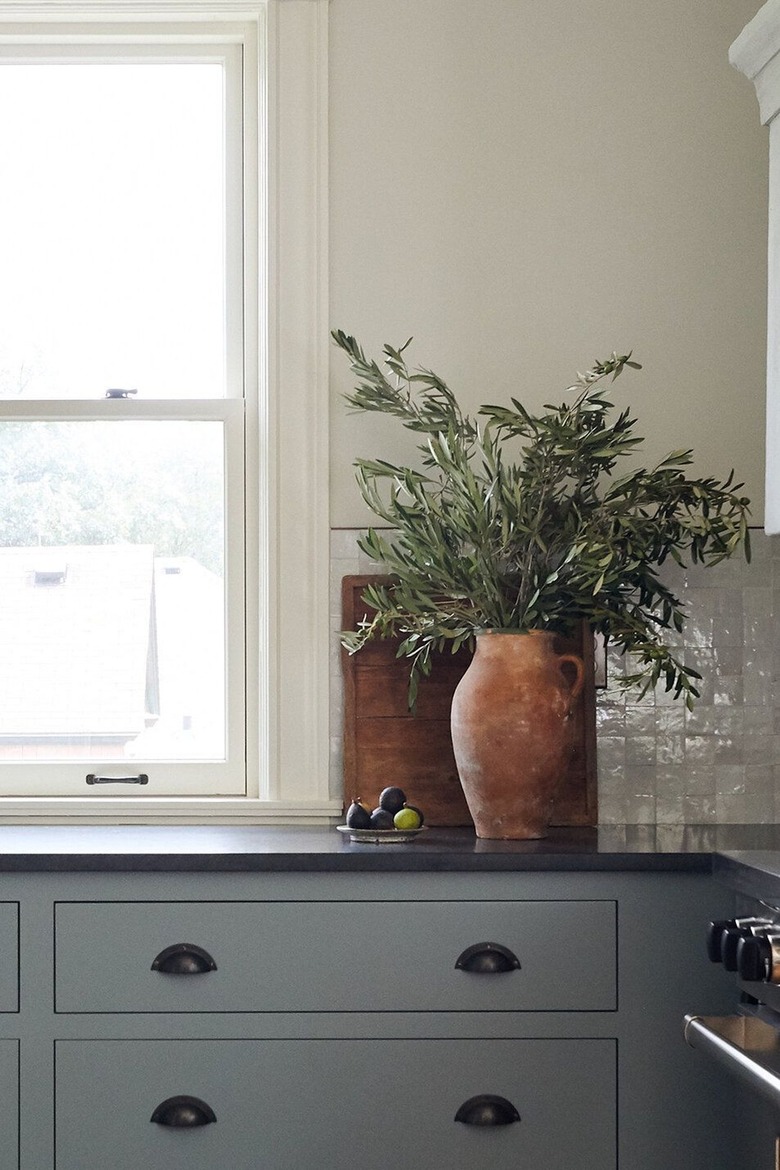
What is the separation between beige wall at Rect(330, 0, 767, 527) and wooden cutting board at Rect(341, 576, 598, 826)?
0.36 metres

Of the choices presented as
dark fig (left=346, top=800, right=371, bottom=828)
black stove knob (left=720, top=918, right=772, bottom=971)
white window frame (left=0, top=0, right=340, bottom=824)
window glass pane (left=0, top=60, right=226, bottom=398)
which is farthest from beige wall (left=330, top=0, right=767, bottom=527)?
black stove knob (left=720, top=918, right=772, bottom=971)

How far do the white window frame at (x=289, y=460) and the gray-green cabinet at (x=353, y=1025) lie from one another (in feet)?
1.68

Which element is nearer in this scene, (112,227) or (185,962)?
(185,962)

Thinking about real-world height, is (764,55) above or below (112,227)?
above

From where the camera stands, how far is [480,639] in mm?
2334

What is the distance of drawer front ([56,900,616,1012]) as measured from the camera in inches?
82.8

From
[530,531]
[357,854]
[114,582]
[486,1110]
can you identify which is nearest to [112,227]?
[114,582]

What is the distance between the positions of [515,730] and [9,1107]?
1.09 m

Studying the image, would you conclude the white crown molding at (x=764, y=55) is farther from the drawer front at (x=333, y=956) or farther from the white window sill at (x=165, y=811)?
the white window sill at (x=165, y=811)

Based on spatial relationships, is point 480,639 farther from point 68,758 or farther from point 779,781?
point 68,758

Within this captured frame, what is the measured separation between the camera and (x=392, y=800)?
2338mm

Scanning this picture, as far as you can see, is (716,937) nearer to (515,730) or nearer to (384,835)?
(515,730)

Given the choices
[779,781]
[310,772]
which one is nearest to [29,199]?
[310,772]

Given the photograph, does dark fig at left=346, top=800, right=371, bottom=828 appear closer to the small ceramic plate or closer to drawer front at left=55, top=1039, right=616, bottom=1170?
the small ceramic plate
